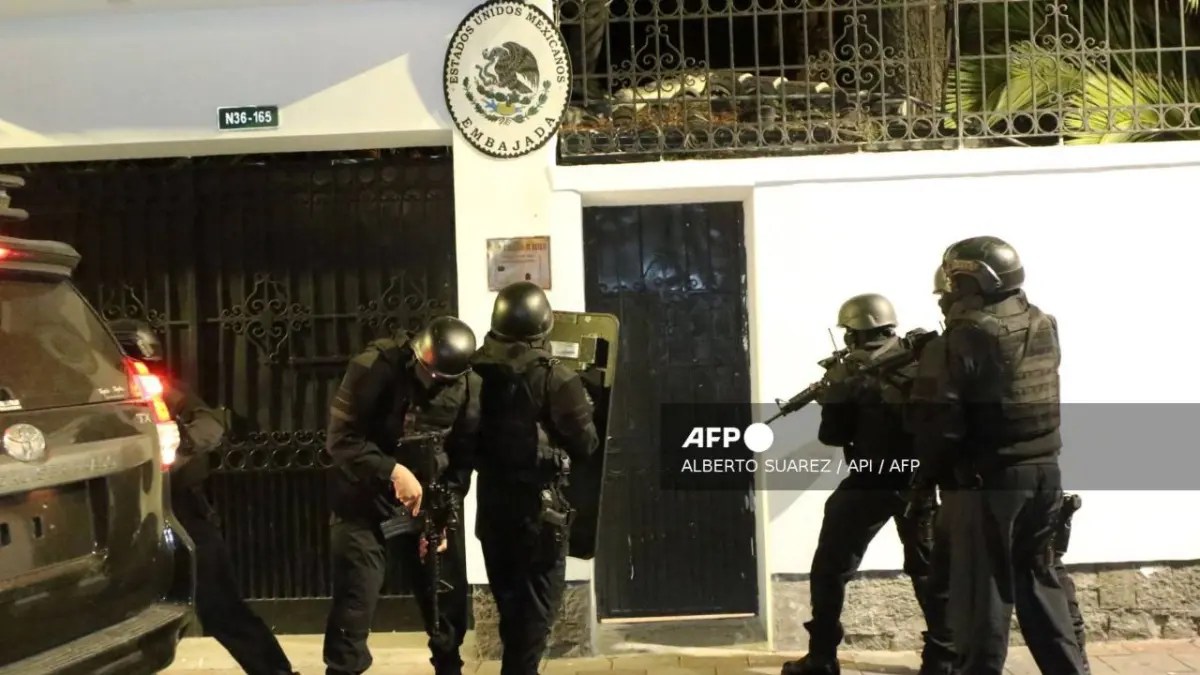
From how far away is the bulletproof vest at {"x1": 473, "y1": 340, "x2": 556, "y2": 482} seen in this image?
4.36m

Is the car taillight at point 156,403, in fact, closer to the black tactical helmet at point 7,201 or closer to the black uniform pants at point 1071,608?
the black tactical helmet at point 7,201

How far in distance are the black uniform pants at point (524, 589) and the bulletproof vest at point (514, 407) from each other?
0.31m

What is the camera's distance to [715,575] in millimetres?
6109

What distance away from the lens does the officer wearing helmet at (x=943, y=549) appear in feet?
14.1

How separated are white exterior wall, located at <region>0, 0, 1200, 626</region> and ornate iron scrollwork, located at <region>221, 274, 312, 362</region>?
3.00 ft

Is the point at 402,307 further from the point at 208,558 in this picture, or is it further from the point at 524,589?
the point at 524,589

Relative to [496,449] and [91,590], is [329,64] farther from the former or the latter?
[91,590]

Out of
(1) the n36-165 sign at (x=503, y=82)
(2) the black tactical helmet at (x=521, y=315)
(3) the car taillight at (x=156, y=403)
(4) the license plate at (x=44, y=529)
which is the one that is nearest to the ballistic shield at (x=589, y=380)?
(2) the black tactical helmet at (x=521, y=315)

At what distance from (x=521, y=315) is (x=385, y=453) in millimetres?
856

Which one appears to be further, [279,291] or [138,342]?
[279,291]

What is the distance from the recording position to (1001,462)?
4211mm

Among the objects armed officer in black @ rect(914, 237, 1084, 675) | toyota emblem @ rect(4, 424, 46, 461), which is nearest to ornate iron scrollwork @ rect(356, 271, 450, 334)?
armed officer in black @ rect(914, 237, 1084, 675)

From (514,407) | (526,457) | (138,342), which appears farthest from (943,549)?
(138,342)

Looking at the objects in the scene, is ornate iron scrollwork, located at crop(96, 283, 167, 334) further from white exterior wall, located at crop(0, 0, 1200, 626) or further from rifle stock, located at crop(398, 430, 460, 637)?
rifle stock, located at crop(398, 430, 460, 637)
